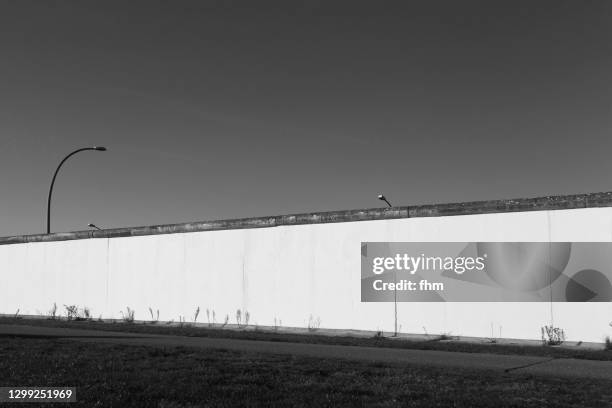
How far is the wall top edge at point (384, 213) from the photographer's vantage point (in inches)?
626

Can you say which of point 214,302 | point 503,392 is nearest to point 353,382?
→ point 503,392

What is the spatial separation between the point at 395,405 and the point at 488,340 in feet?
32.5

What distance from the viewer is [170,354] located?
12.3m

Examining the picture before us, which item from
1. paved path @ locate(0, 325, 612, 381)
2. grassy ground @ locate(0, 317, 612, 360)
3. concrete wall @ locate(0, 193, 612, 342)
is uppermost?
concrete wall @ locate(0, 193, 612, 342)

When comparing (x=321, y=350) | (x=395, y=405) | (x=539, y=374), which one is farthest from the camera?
(x=321, y=350)

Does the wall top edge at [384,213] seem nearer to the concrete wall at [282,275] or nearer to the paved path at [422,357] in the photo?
the concrete wall at [282,275]

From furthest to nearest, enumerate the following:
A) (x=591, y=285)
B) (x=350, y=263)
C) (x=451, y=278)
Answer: (x=350, y=263), (x=451, y=278), (x=591, y=285)

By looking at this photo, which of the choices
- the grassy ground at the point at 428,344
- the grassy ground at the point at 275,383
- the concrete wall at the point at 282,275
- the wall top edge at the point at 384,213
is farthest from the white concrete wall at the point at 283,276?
the grassy ground at the point at 275,383

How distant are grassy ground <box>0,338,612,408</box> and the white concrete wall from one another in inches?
276

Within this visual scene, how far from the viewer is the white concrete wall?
1620 centimetres

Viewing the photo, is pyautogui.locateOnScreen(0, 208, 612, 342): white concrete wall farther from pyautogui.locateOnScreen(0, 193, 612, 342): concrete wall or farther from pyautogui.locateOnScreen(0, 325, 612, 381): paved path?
pyautogui.locateOnScreen(0, 325, 612, 381): paved path

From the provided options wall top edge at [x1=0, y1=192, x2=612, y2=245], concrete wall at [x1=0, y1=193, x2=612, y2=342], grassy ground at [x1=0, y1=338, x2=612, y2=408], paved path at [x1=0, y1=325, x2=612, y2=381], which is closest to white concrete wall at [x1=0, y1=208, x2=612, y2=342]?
concrete wall at [x1=0, y1=193, x2=612, y2=342]

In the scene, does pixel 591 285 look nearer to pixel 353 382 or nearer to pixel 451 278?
pixel 451 278

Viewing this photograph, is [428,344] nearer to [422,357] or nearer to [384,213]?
[422,357]
